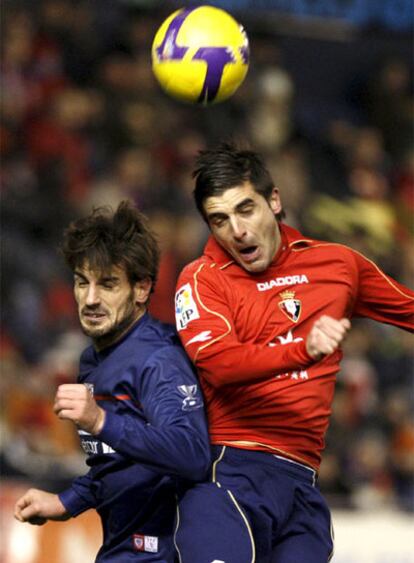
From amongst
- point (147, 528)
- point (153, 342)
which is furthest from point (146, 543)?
point (153, 342)

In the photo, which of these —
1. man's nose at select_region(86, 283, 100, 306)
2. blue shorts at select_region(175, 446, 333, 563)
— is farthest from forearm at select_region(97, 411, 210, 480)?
man's nose at select_region(86, 283, 100, 306)

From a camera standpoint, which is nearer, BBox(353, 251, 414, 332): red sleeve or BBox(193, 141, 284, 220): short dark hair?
BBox(193, 141, 284, 220): short dark hair

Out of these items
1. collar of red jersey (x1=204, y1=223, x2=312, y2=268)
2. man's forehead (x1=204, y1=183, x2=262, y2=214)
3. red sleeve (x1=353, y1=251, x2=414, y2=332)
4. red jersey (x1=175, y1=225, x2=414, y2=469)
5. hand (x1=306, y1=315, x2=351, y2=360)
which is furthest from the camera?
red sleeve (x1=353, y1=251, x2=414, y2=332)

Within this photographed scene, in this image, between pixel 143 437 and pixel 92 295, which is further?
pixel 92 295

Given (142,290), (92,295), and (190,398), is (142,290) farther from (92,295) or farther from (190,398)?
(190,398)

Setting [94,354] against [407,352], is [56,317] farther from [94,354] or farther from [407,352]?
[94,354]

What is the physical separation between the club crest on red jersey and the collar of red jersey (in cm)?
19

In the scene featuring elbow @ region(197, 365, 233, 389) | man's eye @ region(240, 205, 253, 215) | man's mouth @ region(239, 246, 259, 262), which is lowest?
elbow @ region(197, 365, 233, 389)

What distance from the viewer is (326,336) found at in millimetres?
4027

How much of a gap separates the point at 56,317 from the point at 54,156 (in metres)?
1.48

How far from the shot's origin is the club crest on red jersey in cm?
466

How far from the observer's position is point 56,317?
372 inches

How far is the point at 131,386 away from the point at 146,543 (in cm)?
59

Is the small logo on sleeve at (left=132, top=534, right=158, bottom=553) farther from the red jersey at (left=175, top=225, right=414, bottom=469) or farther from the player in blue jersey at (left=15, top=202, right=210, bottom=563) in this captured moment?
the red jersey at (left=175, top=225, right=414, bottom=469)
